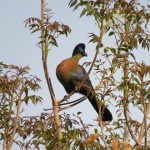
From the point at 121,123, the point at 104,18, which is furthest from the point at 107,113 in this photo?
the point at 104,18

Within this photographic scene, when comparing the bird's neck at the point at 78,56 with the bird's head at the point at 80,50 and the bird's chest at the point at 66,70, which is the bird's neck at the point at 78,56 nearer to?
the bird's head at the point at 80,50

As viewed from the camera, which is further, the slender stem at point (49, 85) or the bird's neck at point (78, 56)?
the bird's neck at point (78, 56)

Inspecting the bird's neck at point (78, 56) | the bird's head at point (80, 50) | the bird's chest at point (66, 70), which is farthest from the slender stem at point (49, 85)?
the bird's head at point (80, 50)

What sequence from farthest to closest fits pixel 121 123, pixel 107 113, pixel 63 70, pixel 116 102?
pixel 63 70 → pixel 107 113 → pixel 121 123 → pixel 116 102

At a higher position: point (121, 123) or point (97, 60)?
point (97, 60)

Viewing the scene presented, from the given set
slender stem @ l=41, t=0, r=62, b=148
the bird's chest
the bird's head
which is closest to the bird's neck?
the bird's head

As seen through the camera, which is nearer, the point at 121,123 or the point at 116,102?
the point at 116,102

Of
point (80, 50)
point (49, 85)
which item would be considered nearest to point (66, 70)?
point (80, 50)

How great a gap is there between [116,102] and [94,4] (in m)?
1.28

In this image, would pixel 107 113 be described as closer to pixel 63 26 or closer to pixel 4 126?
pixel 4 126

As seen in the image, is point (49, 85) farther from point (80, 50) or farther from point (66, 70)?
point (80, 50)

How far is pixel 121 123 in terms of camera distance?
4.48 m

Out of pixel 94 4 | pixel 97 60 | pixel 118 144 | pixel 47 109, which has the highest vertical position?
pixel 94 4

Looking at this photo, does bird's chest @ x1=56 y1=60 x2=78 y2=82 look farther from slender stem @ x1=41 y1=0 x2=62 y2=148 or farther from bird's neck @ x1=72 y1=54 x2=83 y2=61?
slender stem @ x1=41 y1=0 x2=62 y2=148
